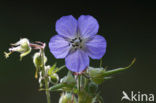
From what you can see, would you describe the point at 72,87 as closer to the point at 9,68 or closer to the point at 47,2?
the point at 9,68

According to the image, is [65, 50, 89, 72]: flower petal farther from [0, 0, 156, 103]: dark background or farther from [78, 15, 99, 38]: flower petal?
[0, 0, 156, 103]: dark background

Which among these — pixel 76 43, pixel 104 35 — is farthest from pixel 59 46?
pixel 104 35

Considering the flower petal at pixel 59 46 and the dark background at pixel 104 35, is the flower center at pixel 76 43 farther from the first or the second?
the dark background at pixel 104 35

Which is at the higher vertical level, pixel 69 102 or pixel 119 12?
pixel 119 12

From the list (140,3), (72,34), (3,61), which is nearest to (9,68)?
(3,61)

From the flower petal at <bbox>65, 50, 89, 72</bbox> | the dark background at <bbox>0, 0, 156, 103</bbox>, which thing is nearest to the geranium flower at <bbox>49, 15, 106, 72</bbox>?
the flower petal at <bbox>65, 50, 89, 72</bbox>

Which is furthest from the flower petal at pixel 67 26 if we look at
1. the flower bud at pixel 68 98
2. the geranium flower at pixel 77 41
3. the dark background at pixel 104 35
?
the dark background at pixel 104 35
